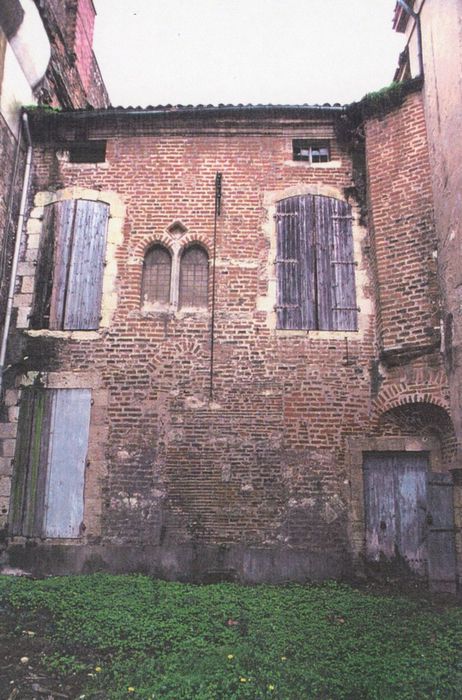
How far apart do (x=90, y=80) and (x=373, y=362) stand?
32.5 feet

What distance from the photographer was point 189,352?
30.1ft

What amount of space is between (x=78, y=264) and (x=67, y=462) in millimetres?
3289

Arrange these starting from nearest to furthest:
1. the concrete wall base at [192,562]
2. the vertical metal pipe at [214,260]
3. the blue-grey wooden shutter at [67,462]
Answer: the concrete wall base at [192,562], the blue-grey wooden shutter at [67,462], the vertical metal pipe at [214,260]

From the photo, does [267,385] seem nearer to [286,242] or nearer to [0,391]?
[286,242]

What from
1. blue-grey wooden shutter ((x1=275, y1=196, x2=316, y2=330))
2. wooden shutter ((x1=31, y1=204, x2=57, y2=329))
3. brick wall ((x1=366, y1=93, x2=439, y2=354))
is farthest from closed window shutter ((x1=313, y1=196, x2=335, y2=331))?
wooden shutter ((x1=31, y1=204, x2=57, y2=329))

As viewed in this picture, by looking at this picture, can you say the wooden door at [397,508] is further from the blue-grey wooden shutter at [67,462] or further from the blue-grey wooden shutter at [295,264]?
the blue-grey wooden shutter at [67,462]

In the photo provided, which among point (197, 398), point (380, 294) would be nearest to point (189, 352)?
point (197, 398)

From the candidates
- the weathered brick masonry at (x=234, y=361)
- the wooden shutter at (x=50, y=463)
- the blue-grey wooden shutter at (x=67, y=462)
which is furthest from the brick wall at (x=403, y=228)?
the wooden shutter at (x=50, y=463)

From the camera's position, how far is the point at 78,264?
9.65 m

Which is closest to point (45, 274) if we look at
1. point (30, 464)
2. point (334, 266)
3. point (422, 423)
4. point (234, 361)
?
point (30, 464)

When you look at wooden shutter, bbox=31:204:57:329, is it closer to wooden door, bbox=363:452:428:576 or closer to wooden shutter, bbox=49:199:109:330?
wooden shutter, bbox=49:199:109:330

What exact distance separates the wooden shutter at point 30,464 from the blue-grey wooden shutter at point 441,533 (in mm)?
5679

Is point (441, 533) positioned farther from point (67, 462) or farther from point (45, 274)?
point (45, 274)

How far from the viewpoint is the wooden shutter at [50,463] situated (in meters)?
8.55
